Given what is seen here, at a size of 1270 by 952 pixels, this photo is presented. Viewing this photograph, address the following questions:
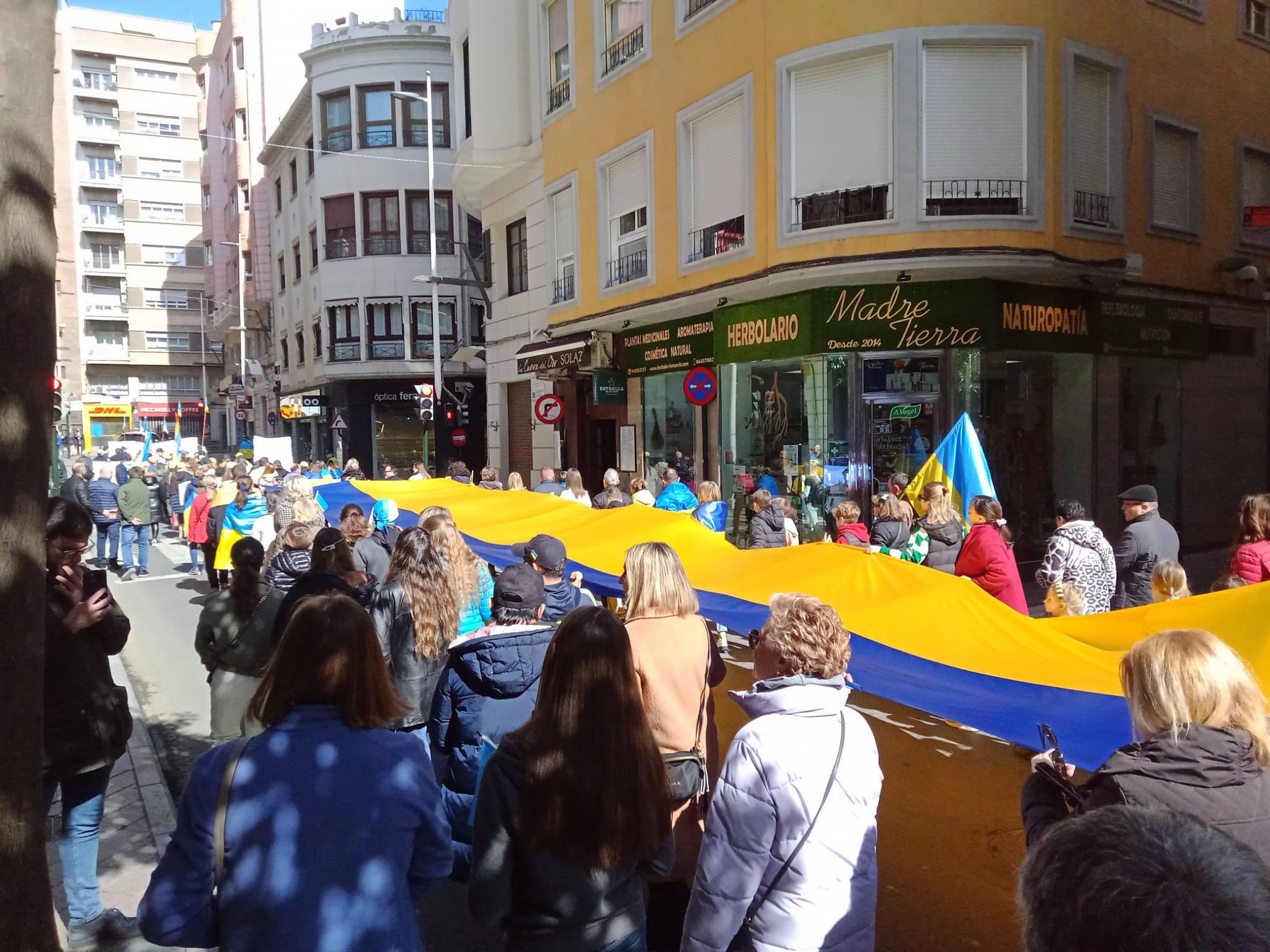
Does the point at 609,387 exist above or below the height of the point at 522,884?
above

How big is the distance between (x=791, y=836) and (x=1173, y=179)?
15.1 meters

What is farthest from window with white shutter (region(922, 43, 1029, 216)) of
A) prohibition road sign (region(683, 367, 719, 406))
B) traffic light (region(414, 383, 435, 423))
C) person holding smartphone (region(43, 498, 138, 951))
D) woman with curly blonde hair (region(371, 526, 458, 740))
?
traffic light (region(414, 383, 435, 423))

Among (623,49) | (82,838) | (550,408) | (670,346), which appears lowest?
(82,838)

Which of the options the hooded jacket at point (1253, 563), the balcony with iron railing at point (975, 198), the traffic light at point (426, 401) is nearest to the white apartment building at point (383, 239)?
the traffic light at point (426, 401)

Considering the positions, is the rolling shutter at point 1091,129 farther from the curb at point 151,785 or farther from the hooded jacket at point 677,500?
the curb at point 151,785

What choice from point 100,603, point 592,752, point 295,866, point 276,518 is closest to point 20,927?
point 295,866

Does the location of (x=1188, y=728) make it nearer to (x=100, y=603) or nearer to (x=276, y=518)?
(x=100, y=603)

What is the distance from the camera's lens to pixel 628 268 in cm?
1652

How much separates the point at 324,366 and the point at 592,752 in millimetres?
33016

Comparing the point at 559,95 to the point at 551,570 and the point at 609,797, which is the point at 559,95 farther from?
the point at 609,797

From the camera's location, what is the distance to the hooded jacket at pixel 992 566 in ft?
22.2

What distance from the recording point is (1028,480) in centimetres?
1341

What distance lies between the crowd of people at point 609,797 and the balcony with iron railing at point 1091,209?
1120cm

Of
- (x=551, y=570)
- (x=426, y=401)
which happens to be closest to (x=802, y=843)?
(x=551, y=570)
